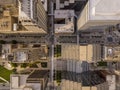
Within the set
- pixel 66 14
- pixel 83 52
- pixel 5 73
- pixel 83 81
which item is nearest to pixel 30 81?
pixel 5 73

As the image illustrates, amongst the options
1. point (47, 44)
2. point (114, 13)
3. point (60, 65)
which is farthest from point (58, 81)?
point (114, 13)

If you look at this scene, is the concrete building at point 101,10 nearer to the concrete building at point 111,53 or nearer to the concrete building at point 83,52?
the concrete building at point 83,52

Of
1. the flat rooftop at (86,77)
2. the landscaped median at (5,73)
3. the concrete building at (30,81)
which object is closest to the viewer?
the concrete building at (30,81)

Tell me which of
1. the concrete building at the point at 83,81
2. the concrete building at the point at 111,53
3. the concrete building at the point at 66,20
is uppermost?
the concrete building at the point at 66,20

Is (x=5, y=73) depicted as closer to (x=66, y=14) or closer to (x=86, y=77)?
(x=86, y=77)

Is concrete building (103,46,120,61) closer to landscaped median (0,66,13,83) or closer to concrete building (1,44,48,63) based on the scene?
concrete building (1,44,48,63)

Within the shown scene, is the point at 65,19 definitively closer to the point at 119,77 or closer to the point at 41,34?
the point at 41,34

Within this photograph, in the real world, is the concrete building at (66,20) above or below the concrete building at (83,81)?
above

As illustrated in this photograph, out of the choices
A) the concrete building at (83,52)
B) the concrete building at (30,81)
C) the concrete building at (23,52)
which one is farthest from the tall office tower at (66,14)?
the concrete building at (30,81)

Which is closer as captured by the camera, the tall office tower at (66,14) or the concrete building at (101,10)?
the concrete building at (101,10)

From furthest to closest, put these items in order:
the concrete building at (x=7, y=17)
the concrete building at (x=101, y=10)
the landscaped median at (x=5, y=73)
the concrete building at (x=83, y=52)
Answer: the landscaped median at (x=5, y=73)
the concrete building at (x=83, y=52)
the concrete building at (x=7, y=17)
the concrete building at (x=101, y=10)

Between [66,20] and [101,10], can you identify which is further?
[66,20]

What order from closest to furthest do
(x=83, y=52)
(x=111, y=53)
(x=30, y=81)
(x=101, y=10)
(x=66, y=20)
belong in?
1. (x=101, y=10)
2. (x=30, y=81)
3. (x=83, y=52)
4. (x=66, y=20)
5. (x=111, y=53)
